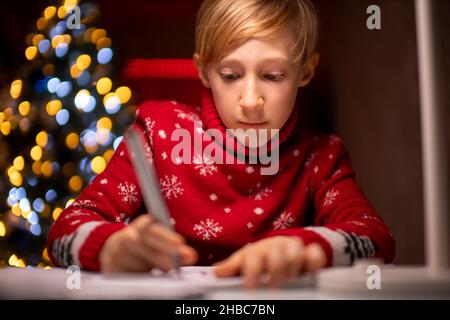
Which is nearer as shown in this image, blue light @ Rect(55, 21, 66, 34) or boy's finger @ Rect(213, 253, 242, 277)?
boy's finger @ Rect(213, 253, 242, 277)

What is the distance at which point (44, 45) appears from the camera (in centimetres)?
87

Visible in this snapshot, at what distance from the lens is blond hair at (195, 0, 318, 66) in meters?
0.76

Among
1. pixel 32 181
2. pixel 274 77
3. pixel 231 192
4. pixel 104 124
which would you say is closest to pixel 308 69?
pixel 274 77

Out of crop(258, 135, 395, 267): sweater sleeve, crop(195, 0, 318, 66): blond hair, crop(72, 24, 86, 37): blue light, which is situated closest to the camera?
crop(258, 135, 395, 267): sweater sleeve

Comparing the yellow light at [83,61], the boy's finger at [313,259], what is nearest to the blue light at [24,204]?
the yellow light at [83,61]

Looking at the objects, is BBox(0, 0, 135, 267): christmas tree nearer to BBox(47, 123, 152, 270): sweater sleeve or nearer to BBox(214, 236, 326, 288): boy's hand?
BBox(47, 123, 152, 270): sweater sleeve

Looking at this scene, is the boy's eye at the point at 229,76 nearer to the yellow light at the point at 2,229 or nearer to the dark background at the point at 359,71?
the dark background at the point at 359,71

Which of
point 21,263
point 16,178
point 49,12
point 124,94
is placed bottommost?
point 21,263

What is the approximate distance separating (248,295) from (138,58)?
0.39 m

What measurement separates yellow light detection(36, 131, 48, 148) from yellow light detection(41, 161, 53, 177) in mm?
25

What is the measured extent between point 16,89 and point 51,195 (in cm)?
15

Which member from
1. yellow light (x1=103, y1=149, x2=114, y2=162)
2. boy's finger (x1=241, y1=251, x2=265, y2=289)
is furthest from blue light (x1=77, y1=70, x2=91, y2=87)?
boy's finger (x1=241, y1=251, x2=265, y2=289)

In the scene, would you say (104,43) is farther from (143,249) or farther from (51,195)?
(143,249)
